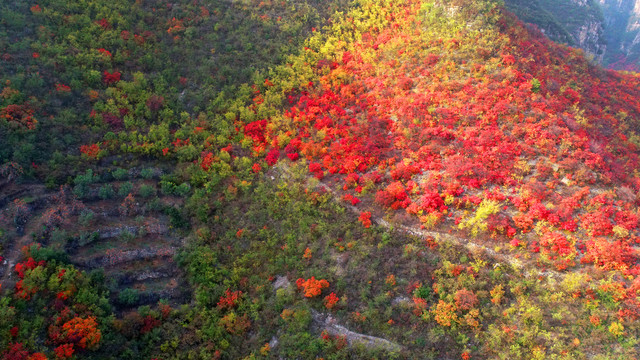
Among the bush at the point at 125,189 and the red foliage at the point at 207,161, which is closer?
the bush at the point at 125,189

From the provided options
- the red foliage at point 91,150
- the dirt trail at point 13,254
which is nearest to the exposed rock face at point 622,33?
the red foliage at point 91,150

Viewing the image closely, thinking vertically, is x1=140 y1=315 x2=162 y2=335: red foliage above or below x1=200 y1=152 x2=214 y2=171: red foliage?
below

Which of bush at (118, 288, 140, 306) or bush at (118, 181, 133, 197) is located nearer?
bush at (118, 288, 140, 306)

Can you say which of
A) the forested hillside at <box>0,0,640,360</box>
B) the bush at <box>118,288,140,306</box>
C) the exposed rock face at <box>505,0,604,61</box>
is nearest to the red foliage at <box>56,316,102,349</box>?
the forested hillside at <box>0,0,640,360</box>

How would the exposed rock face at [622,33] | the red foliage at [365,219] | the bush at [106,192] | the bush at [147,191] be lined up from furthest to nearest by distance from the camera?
the exposed rock face at [622,33] → the bush at [147,191] → the bush at [106,192] → the red foliage at [365,219]

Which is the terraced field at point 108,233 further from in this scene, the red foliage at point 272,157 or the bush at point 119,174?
the red foliage at point 272,157

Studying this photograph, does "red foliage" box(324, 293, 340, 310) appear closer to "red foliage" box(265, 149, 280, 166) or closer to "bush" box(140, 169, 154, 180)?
"red foliage" box(265, 149, 280, 166)

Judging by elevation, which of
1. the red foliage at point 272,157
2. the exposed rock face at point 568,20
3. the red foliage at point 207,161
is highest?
the exposed rock face at point 568,20

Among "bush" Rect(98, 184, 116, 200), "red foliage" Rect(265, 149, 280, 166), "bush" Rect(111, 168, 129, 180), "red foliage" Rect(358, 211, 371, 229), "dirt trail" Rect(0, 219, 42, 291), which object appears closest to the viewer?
"dirt trail" Rect(0, 219, 42, 291)

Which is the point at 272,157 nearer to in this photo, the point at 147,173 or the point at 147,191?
the point at 147,173
